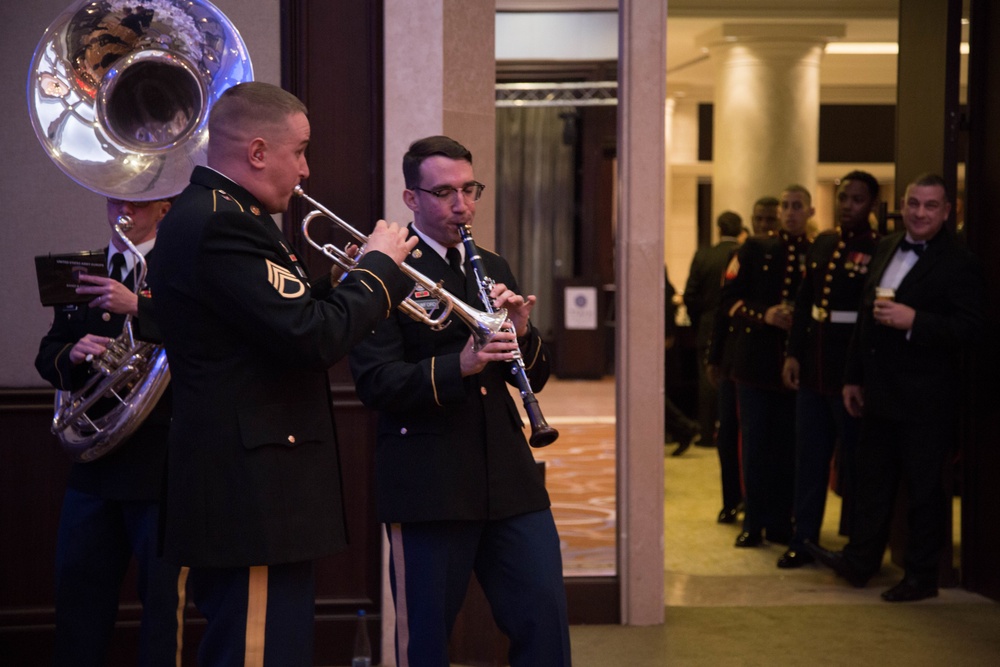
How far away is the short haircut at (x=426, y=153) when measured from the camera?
115 inches

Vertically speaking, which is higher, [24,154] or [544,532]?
[24,154]

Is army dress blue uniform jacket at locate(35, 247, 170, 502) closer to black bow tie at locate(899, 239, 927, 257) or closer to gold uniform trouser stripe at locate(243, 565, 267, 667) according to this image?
gold uniform trouser stripe at locate(243, 565, 267, 667)

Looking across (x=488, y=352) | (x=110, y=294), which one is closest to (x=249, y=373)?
(x=488, y=352)

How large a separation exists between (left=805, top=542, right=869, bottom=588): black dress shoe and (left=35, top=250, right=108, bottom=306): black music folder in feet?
11.3

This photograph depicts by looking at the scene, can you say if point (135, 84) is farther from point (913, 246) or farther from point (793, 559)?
point (793, 559)

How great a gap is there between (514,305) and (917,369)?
265 cm

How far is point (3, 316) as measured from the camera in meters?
4.08

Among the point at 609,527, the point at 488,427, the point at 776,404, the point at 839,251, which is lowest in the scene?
the point at 609,527

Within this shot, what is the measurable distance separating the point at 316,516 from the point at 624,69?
2652 mm

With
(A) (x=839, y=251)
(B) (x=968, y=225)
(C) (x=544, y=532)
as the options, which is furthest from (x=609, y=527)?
(C) (x=544, y=532)

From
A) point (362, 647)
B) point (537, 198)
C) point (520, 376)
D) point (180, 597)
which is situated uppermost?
point (537, 198)

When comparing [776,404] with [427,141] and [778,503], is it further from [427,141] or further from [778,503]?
[427,141]

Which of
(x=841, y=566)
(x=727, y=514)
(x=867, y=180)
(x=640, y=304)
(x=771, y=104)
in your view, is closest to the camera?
(x=640, y=304)

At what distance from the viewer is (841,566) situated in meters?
5.25
